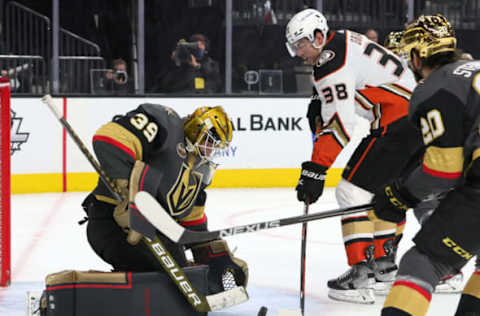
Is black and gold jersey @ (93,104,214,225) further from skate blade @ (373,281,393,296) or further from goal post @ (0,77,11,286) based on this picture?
skate blade @ (373,281,393,296)

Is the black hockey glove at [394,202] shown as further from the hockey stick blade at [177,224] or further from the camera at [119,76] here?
the camera at [119,76]

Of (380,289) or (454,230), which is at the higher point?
(454,230)

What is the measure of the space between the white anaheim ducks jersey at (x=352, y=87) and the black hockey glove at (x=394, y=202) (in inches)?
32.8

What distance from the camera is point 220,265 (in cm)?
301

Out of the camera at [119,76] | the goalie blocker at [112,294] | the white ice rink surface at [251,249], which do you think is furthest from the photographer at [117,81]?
the goalie blocker at [112,294]

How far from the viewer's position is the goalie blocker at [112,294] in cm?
A: 254

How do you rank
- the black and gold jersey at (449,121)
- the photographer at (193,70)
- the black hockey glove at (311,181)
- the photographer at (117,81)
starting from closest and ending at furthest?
the black and gold jersey at (449,121)
the black hockey glove at (311,181)
the photographer at (117,81)
the photographer at (193,70)

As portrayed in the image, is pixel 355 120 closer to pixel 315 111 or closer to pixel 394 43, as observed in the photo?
pixel 315 111

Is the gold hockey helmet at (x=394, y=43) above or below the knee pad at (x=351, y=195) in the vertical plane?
above

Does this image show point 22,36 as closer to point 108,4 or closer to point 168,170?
point 108,4

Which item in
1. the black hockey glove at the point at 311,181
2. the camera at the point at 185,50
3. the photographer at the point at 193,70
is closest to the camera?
the black hockey glove at the point at 311,181

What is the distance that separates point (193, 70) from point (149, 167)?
4.38 m

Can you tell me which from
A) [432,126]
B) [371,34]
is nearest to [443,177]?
[432,126]

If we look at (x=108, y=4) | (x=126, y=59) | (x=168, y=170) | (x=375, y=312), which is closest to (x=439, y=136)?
(x=168, y=170)
